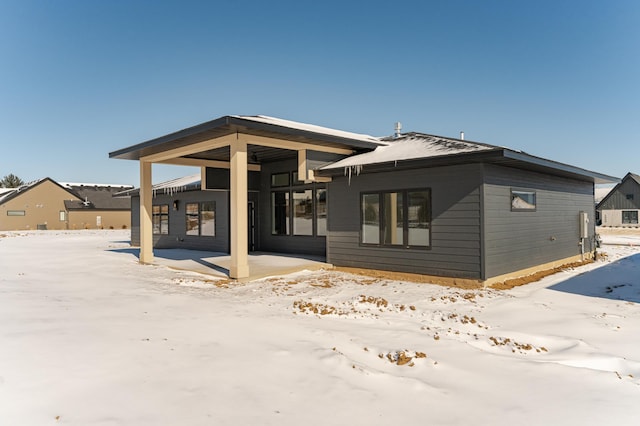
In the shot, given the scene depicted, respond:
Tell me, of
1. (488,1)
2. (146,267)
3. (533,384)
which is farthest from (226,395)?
(488,1)

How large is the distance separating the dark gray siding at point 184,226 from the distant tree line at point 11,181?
70296 millimetres

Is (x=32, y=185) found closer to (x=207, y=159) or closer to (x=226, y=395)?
(x=207, y=159)

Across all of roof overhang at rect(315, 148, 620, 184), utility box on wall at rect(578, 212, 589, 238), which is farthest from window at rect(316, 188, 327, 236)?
utility box on wall at rect(578, 212, 589, 238)

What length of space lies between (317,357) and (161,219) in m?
15.7

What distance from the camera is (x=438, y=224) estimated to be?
830 centimetres

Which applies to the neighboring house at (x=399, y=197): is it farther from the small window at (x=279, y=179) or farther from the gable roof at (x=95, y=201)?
the gable roof at (x=95, y=201)

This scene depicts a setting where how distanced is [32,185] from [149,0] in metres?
34.8

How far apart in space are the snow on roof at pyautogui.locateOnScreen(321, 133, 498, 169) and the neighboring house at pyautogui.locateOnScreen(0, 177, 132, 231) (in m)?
38.2

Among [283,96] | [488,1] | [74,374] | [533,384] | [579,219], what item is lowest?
[533,384]

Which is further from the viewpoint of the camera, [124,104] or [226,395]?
[124,104]

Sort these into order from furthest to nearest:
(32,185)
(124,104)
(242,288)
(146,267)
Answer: (32,185) → (124,104) → (146,267) → (242,288)

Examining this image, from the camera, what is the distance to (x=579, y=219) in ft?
40.1

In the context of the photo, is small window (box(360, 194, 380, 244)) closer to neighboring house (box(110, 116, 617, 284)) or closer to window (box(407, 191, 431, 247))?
neighboring house (box(110, 116, 617, 284))

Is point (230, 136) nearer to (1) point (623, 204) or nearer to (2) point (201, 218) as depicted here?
(2) point (201, 218)
